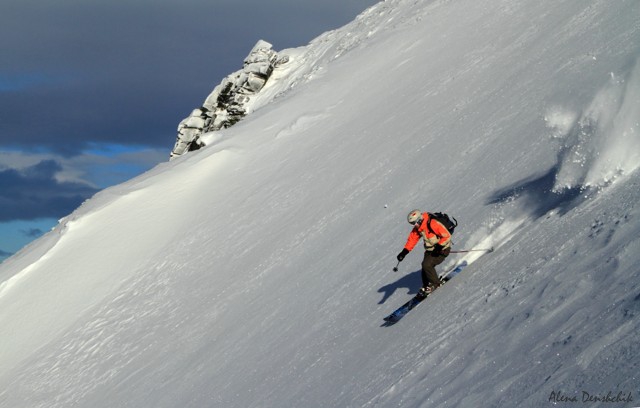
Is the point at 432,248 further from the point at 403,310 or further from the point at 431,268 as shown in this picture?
the point at 403,310

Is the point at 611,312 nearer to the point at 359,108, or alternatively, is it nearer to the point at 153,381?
the point at 153,381

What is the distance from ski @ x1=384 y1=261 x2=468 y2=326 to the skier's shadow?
2.65ft

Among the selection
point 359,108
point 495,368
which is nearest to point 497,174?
point 495,368

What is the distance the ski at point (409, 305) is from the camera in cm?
1112

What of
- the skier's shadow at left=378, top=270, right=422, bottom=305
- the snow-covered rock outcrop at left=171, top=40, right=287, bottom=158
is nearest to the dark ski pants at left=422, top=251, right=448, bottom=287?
the skier's shadow at left=378, top=270, right=422, bottom=305

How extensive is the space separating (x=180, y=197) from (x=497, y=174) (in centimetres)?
1552

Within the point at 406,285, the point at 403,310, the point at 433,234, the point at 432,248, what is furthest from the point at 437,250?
the point at 406,285

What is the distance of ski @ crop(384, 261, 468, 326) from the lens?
1112cm

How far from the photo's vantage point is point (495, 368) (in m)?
7.39

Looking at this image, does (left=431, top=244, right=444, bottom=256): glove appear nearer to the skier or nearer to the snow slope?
the skier

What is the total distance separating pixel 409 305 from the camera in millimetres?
11219

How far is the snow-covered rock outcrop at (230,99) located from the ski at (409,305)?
36487 millimetres

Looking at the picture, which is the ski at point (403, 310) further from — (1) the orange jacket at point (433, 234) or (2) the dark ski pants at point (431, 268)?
(1) the orange jacket at point (433, 234)

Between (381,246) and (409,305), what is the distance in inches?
171
